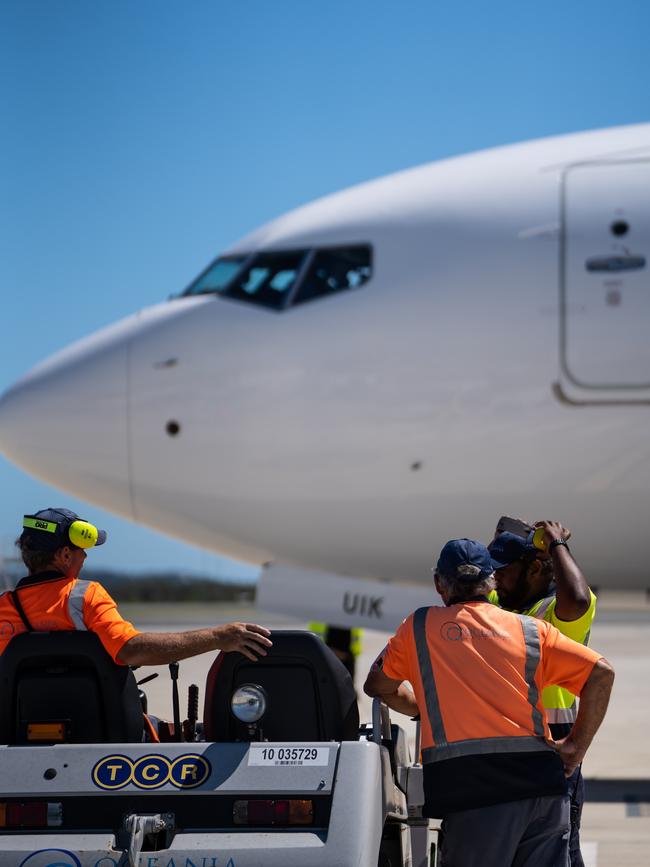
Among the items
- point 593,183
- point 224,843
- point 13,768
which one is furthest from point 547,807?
point 593,183

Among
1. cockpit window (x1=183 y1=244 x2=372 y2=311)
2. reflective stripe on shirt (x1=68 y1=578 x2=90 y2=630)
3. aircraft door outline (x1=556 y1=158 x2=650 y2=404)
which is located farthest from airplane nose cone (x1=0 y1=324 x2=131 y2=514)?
reflective stripe on shirt (x1=68 y1=578 x2=90 y2=630)

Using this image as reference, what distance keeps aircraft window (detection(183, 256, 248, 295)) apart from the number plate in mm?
5575

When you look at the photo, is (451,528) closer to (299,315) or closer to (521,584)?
(299,315)

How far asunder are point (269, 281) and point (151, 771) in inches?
219

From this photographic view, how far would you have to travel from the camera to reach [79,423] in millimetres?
8445

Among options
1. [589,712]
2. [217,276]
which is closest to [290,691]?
[589,712]

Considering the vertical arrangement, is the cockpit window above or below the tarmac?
above

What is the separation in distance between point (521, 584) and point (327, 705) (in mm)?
1036

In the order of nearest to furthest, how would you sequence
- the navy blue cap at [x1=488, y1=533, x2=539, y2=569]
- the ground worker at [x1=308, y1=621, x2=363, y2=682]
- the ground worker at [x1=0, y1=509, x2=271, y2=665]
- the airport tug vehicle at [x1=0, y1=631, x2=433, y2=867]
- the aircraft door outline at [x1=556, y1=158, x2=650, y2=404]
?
the airport tug vehicle at [x1=0, y1=631, x2=433, y2=867] → the ground worker at [x1=0, y1=509, x2=271, y2=665] → the navy blue cap at [x1=488, y1=533, x2=539, y2=569] → the aircraft door outline at [x1=556, y1=158, x2=650, y2=404] → the ground worker at [x1=308, y1=621, x2=363, y2=682]

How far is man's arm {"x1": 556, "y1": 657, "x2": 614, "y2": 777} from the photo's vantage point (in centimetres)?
359

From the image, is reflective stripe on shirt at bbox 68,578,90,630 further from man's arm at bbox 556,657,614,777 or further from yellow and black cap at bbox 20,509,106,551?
man's arm at bbox 556,657,614,777

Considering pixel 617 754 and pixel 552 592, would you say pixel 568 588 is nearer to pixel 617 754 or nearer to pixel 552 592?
pixel 552 592

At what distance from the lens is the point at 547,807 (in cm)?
362

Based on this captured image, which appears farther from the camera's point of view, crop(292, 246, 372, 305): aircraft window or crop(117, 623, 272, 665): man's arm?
crop(292, 246, 372, 305): aircraft window
